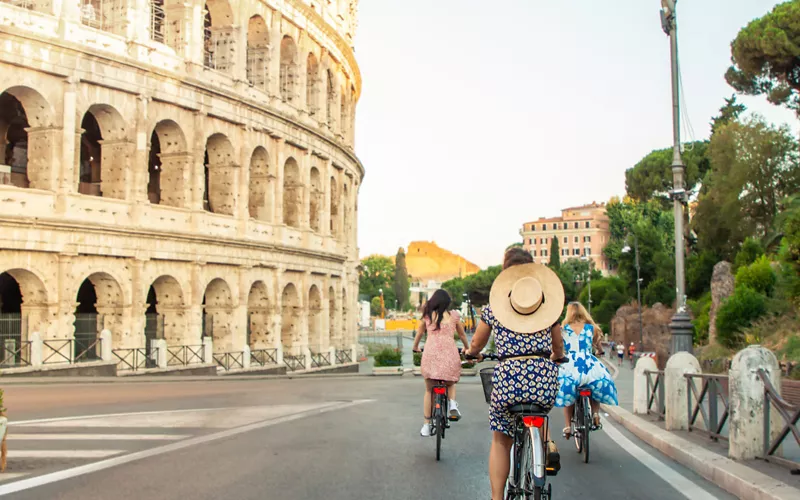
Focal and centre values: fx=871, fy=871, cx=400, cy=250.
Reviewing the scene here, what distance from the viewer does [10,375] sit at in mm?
24391

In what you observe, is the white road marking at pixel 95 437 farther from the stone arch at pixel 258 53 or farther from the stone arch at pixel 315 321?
the stone arch at pixel 315 321

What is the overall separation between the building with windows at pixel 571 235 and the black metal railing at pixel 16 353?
412 ft

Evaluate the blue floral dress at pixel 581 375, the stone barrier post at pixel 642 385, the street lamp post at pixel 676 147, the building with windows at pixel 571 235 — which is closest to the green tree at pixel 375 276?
the building with windows at pixel 571 235

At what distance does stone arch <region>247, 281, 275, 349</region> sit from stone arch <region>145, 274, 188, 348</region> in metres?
5.20

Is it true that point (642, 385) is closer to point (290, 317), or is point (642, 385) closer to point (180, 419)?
point (180, 419)

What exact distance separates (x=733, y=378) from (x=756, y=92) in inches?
1638

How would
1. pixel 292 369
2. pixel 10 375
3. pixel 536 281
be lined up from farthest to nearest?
pixel 292 369
pixel 10 375
pixel 536 281

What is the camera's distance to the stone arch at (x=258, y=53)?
3912 centimetres

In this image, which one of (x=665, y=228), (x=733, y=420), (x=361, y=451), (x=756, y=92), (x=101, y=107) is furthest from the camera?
(x=665, y=228)

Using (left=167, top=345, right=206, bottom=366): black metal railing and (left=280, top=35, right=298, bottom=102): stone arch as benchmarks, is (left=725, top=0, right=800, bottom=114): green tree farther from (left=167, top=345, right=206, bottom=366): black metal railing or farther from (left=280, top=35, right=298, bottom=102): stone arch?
(left=167, top=345, right=206, bottom=366): black metal railing

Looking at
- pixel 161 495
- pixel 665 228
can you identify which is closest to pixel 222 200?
pixel 161 495

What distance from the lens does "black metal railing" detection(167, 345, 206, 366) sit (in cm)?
3262

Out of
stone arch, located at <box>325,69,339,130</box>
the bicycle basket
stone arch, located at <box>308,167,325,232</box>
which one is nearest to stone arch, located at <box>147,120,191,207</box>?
stone arch, located at <box>308,167,325,232</box>

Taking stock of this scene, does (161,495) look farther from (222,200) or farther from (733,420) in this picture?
(222,200)
